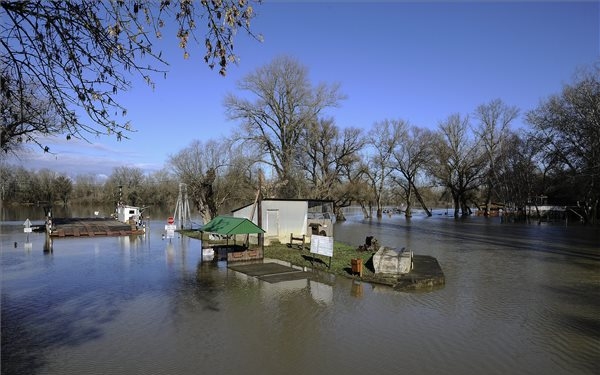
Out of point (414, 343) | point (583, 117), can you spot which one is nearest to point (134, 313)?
point (414, 343)

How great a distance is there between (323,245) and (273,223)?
894 cm

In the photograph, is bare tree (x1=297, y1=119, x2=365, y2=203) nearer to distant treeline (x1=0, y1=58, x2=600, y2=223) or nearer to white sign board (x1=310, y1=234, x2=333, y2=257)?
distant treeline (x1=0, y1=58, x2=600, y2=223)

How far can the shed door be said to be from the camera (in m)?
27.6

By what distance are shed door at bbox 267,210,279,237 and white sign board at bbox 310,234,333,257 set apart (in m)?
8.09

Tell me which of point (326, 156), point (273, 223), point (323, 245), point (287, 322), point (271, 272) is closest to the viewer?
point (287, 322)

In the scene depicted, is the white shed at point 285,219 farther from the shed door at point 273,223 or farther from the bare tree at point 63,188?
the bare tree at point 63,188

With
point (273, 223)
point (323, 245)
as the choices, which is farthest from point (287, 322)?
point (273, 223)

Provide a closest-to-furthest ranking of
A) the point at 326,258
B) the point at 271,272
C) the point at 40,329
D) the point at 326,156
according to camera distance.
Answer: the point at 40,329 → the point at 271,272 → the point at 326,258 → the point at 326,156

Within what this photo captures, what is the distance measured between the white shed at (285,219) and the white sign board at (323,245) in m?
7.46

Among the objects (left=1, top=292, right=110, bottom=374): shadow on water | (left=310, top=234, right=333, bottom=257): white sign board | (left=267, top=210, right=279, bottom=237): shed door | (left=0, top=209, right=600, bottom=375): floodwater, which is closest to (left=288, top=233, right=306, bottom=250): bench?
(left=267, top=210, right=279, bottom=237): shed door

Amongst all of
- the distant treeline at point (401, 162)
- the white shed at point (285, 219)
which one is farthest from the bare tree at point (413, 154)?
the white shed at point (285, 219)

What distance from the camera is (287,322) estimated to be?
11.2 m

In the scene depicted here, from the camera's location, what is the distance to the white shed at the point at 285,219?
90.1ft

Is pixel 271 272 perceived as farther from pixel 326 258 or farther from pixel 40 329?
pixel 40 329
